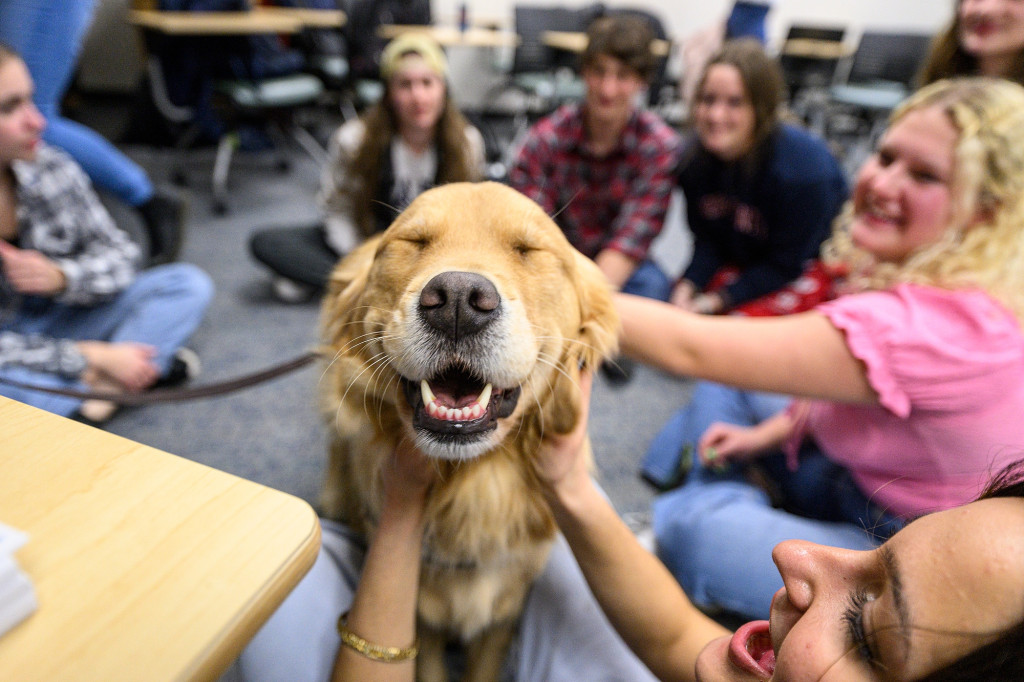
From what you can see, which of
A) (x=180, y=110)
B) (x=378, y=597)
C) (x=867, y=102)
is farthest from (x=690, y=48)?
(x=378, y=597)

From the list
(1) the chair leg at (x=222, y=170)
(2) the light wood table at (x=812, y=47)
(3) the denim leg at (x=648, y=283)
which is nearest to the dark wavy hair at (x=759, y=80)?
(3) the denim leg at (x=648, y=283)

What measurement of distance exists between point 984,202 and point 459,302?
115 centimetres

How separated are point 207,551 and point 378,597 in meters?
0.43

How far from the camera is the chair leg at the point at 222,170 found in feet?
13.3

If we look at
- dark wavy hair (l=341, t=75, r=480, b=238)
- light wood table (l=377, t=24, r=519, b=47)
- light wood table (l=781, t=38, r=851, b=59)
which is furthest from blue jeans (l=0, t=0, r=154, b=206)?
light wood table (l=781, t=38, r=851, b=59)

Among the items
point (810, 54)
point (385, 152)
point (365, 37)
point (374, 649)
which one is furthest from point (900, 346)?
point (810, 54)

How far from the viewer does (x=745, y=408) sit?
2.07 metres

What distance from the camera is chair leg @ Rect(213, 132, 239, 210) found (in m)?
4.06

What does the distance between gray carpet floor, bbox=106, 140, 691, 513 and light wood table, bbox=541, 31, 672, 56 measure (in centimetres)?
328

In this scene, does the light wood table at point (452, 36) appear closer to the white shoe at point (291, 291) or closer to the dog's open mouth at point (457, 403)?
the white shoe at point (291, 291)

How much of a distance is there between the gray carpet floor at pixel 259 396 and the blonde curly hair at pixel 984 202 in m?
1.23

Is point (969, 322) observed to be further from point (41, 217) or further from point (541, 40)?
point (541, 40)

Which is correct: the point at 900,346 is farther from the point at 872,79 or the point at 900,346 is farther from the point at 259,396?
the point at 872,79

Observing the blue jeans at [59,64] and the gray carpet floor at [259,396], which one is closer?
the gray carpet floor at [259,396]
